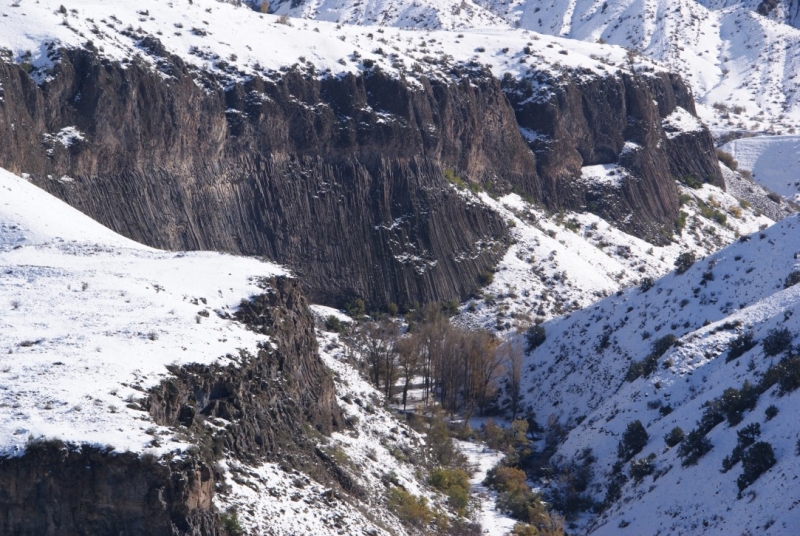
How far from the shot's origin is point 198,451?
3647 cm

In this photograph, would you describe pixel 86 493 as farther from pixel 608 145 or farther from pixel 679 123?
pixel 679 123

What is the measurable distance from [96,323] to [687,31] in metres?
152

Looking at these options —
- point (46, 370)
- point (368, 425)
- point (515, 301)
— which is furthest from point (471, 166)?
point (46, 370)

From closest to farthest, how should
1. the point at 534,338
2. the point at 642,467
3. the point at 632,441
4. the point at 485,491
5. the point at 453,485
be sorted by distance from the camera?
the point at 642,467 → the point at 453,485 → the point at 632,441 → the point at 485,491 → the point at 534,338

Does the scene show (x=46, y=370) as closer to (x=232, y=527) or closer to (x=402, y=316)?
(x=232, y=527)

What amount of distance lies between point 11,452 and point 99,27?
55429mm

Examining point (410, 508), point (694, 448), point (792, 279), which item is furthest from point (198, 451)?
point (792, 279)

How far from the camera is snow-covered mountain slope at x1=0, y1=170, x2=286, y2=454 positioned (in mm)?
35875

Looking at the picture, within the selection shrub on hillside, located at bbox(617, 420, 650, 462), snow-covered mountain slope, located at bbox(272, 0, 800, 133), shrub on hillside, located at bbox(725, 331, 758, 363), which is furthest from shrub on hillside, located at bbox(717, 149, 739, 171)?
shrub on hillside, located at bbox(617, 420, 650, 462)

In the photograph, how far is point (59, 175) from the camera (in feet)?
246


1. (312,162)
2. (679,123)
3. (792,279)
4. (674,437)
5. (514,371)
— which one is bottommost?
(674,437)

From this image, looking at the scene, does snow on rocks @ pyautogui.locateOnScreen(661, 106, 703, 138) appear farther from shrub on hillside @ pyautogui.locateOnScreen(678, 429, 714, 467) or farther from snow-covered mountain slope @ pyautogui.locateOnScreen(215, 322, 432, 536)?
shrub on hillside @ pyautogui.locateOnScreen(678, 429, 714, 467)

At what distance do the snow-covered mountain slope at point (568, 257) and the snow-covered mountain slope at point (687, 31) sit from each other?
150ft

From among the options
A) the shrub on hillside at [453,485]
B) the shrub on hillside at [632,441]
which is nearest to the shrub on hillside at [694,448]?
the shrub on hillside at [632,441]
